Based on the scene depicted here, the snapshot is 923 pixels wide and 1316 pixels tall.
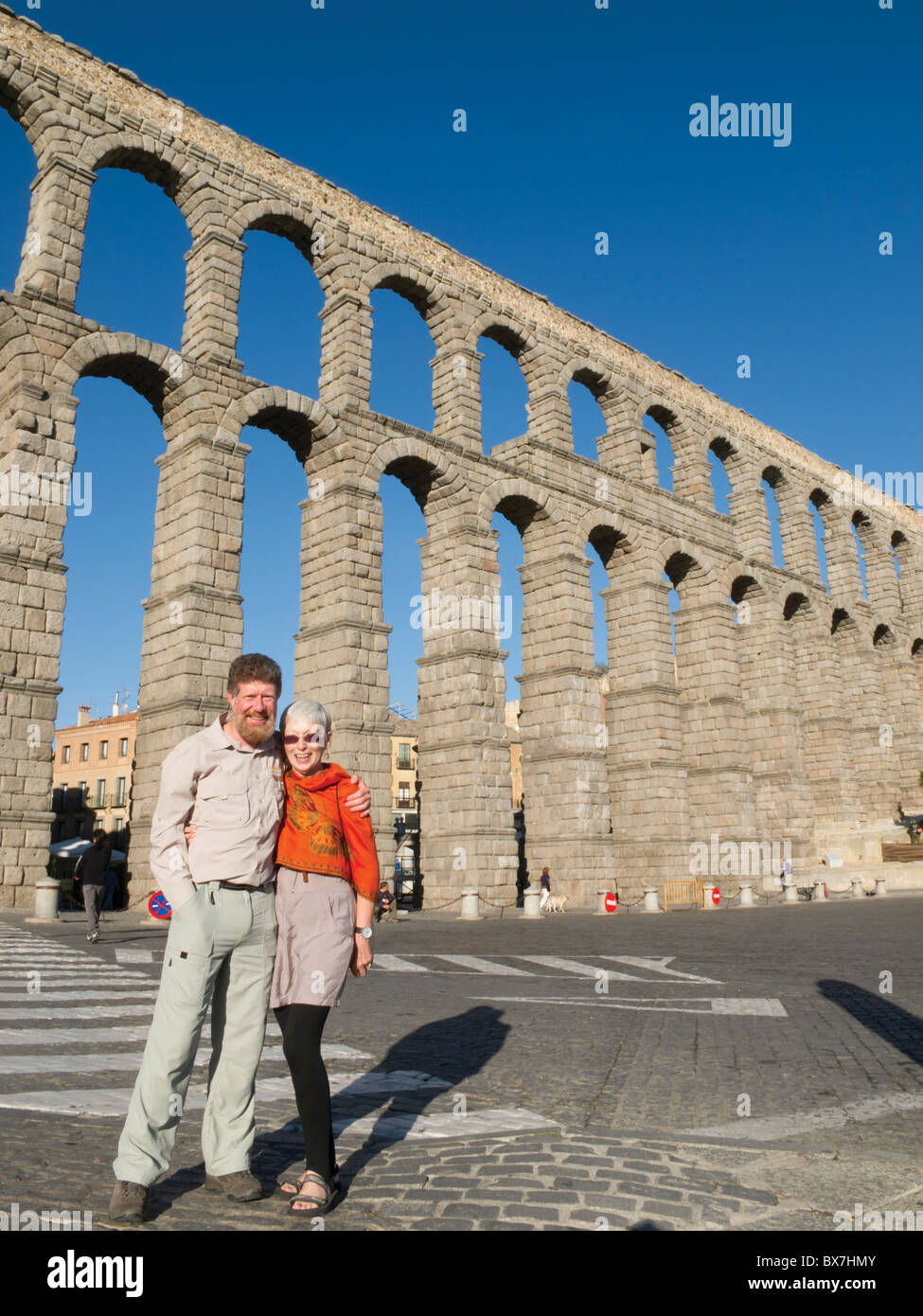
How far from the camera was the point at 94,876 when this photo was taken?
1370 centimetres

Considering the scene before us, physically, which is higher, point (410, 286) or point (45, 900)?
point (410, 286)

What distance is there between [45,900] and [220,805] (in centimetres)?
1344

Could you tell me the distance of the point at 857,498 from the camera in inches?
1784

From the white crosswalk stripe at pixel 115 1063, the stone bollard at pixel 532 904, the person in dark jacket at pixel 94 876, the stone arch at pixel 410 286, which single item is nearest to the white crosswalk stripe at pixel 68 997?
the white crosswalk stripe at pixel 115 1063

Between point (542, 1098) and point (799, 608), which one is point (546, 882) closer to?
point (799, 608)

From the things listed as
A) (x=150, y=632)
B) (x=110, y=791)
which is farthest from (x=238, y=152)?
(x=110, y=791)

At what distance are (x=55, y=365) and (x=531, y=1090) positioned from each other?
1796 cm

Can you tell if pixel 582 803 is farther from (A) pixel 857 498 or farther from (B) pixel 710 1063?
(A) pixel 857 498

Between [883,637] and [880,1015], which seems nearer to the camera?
[880,1015]

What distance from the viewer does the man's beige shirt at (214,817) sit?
3.45 meters

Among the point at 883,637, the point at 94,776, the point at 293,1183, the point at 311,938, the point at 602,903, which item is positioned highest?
the point at 883,637

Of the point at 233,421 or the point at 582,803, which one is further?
the point at 582,803

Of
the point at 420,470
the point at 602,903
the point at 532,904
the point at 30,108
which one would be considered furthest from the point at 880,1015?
the point at 30,108
